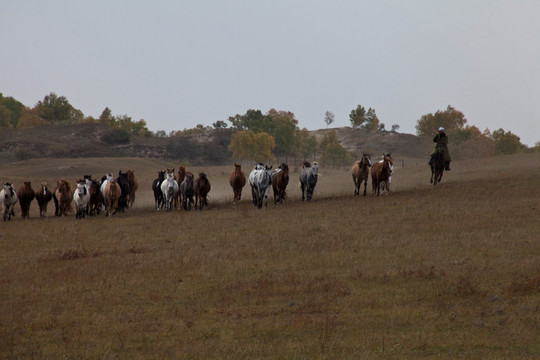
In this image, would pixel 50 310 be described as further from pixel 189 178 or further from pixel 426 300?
pixel 189 178

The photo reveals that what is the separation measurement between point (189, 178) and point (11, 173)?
52033mm

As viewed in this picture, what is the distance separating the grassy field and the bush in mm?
107677

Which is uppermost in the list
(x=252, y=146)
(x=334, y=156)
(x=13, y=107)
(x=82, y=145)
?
(x=13, y=107)

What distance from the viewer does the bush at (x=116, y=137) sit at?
129 meters

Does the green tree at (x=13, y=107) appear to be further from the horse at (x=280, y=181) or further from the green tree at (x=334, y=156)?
the horse at (x=280, y=181)

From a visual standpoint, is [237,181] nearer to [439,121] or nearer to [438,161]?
[438,161]

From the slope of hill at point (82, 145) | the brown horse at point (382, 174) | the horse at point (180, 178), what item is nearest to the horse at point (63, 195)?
the horse at point (180, 178)

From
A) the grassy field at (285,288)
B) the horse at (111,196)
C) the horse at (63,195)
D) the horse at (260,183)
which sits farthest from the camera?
the horse at (63,195)

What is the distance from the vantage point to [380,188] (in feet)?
110

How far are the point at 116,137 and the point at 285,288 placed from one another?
121 m

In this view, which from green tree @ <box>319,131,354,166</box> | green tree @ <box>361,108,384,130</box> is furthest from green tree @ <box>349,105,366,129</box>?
green tree @ <box>319,131,354,166</box>

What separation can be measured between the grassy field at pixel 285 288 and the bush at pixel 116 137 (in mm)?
107677

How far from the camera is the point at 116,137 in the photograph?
129500 mm

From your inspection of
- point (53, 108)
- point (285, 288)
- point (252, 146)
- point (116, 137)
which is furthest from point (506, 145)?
point (285, 288)
